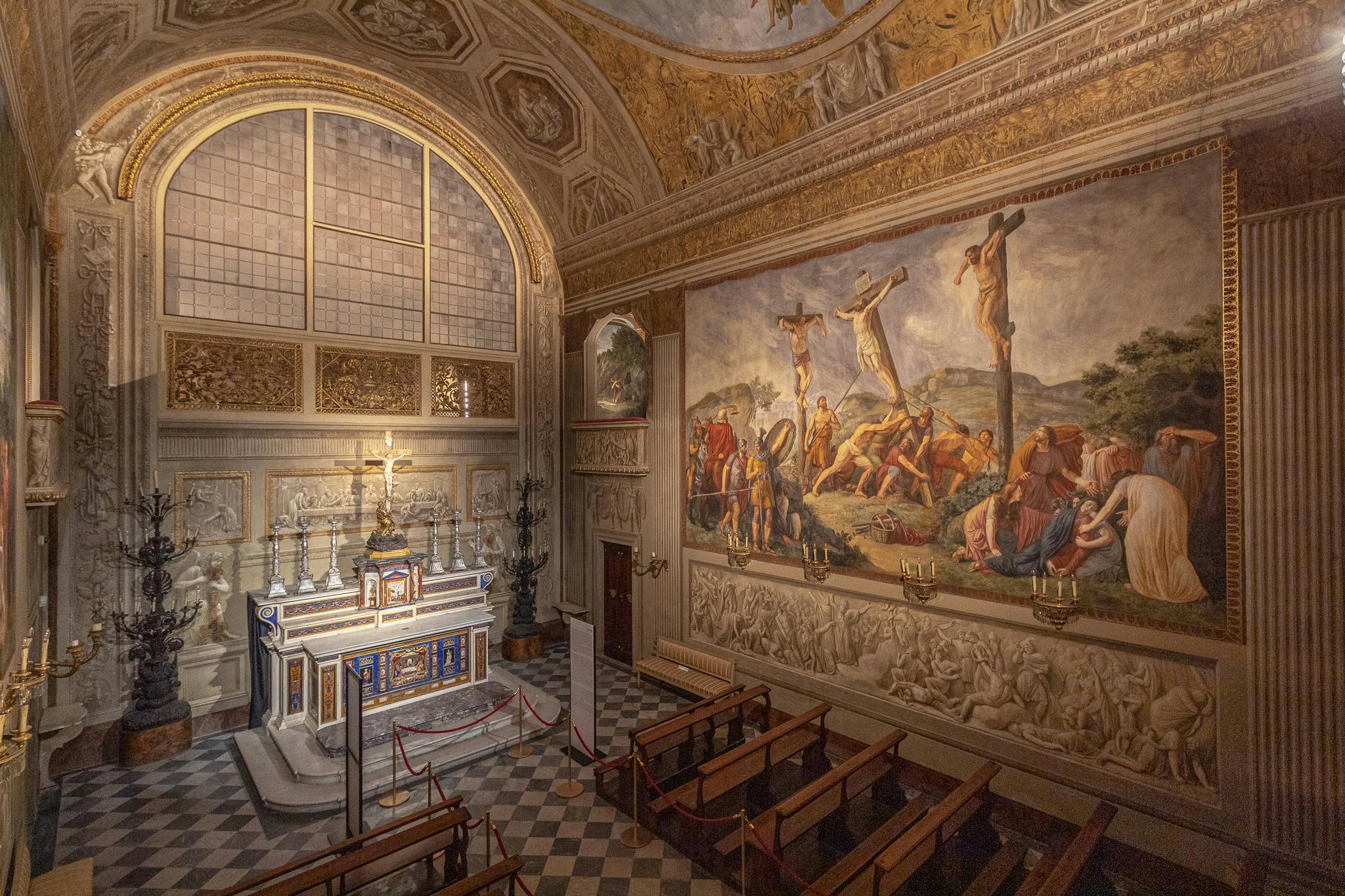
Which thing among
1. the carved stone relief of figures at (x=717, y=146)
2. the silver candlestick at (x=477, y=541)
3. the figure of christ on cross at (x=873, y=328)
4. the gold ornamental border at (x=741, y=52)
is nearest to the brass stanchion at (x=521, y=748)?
the silver candlestick at (x=477, y=541)

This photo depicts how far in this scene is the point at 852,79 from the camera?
308 inches

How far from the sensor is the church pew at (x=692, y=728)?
7.69 meters

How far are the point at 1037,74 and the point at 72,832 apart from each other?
13114 mm

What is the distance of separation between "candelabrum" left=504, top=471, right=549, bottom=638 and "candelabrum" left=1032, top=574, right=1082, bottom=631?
905cm

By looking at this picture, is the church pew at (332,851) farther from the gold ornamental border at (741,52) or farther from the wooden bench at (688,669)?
the gold ornamental border at (741,52)

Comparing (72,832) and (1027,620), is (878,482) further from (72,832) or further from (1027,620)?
(72,832)

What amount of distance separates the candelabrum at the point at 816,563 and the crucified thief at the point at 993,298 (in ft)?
10.5

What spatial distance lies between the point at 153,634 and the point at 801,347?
9707 millimetres

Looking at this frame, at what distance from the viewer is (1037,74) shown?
21.3ft

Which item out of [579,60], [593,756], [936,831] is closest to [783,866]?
[936,831]

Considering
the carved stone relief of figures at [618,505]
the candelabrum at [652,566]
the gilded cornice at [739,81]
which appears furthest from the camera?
the carved stone relief of figures at [618,505]

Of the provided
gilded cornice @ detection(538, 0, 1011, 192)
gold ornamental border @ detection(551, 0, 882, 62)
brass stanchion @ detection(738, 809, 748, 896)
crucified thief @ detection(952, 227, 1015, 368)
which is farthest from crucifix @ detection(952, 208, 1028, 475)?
brass stanchion @ detection(738, 809, 748, 896)

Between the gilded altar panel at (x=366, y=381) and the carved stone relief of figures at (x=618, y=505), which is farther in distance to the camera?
the carved stone relief of figures at (x=618, y=505)

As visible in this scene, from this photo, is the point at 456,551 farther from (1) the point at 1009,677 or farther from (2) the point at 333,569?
(1) the point at 1009,677
